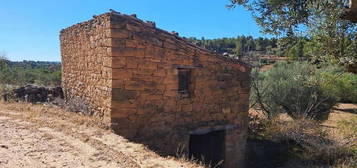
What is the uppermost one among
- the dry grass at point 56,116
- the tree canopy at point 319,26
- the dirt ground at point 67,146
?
the tree canopy at point 319,26

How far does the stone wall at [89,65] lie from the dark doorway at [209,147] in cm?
359

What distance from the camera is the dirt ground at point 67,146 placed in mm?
4125

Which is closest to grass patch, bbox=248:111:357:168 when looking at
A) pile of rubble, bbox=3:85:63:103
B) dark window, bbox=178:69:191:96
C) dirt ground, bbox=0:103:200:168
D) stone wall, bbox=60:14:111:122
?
dark window, bbox=178:69:191:96

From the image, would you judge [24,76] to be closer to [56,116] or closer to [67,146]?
[56,116]

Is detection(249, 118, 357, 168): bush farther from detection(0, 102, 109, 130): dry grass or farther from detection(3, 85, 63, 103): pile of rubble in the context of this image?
detection(3, 85, 63, 103): pile of rubble

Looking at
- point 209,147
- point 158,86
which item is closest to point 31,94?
point 158,86

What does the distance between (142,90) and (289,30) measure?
354cm

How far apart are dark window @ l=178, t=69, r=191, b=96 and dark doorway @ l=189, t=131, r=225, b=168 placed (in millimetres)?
2220

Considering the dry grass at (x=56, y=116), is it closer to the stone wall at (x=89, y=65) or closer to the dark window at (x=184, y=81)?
the stone wall at (x=89, y=65)

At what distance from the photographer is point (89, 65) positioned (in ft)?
24.2

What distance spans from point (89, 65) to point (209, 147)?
478 cm

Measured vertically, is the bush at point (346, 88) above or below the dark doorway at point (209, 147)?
above

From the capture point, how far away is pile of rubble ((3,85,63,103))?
9.91 m

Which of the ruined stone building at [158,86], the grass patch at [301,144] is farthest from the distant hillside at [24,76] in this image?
the grass patch at [301,144]
